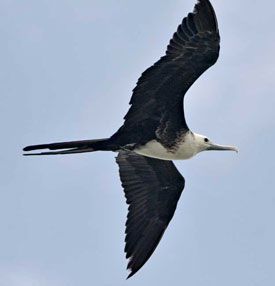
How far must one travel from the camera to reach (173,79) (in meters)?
17.6

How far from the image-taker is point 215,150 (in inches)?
757

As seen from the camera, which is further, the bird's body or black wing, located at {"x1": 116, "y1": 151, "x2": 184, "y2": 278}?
black wing, located at {"x1": 116, "y1": 151, "x2": 184, "y2": 278}

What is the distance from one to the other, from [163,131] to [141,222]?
60.3 inches

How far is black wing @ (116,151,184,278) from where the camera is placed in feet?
62.2

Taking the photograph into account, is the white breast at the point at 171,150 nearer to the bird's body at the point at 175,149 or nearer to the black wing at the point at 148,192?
the bird's body at the point at 175,149

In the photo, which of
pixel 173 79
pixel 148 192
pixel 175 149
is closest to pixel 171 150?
pixel 175 149

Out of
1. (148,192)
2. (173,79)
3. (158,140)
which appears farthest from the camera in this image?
(148,192)

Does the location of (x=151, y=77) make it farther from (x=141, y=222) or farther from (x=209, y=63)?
(x=141, y=222)

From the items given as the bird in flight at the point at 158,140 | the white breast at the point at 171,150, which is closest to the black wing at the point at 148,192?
the bird in flight at the point at 158,140

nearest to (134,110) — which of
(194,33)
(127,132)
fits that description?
(127,132)

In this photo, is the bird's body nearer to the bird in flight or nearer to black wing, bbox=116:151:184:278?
the bird in flight

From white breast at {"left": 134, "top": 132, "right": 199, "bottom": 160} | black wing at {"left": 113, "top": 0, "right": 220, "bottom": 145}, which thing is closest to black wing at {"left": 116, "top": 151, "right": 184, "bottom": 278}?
white breast at {"left": 134, "top": 132, "right": 199, "bottom": 160}

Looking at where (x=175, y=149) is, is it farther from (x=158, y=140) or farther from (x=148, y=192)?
→ (x=148, y=192)

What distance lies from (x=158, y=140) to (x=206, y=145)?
0.97 metres
